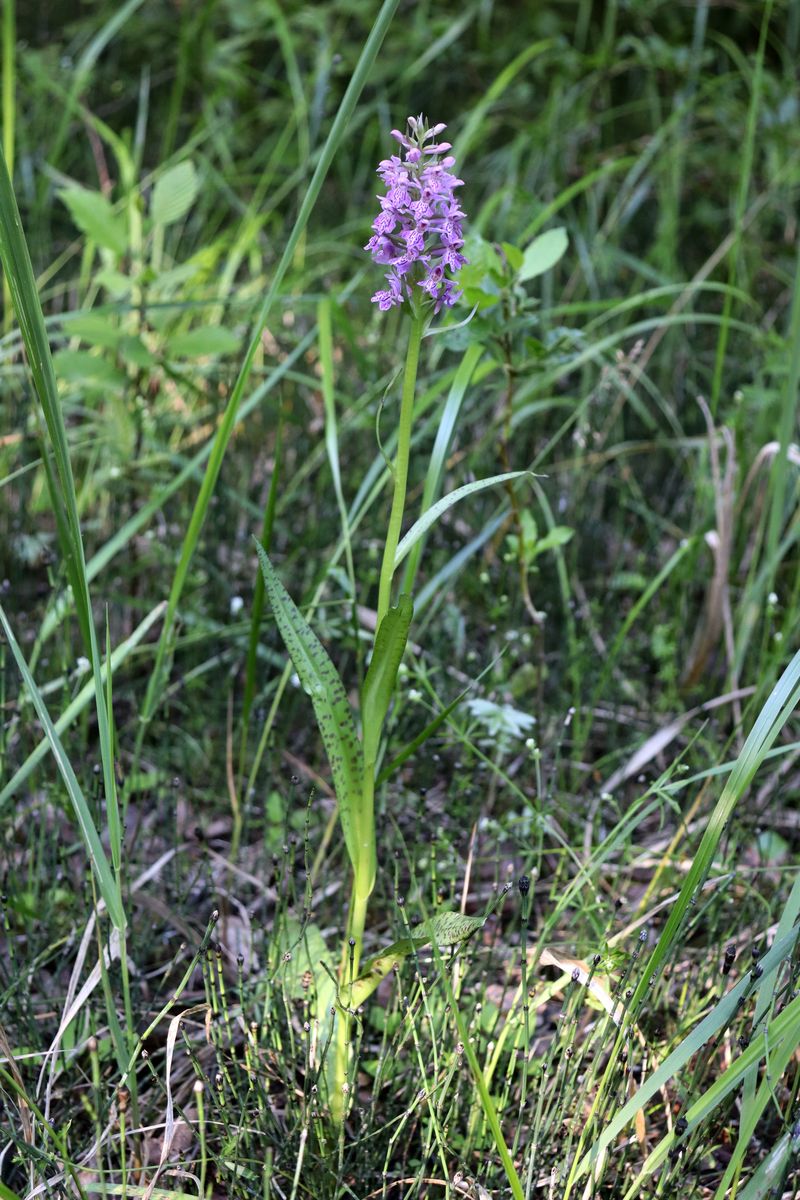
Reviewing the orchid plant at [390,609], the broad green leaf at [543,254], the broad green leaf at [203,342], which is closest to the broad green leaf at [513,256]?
the broad green leaf at [543,254]

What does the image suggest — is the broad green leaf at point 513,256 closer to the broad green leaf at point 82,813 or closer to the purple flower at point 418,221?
the purple flower at point 418,221

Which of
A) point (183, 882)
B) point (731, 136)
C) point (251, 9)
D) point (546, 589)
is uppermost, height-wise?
point (251, 9)

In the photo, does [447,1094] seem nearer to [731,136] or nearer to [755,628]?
[755,628]

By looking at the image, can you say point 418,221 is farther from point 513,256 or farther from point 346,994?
point 346,994

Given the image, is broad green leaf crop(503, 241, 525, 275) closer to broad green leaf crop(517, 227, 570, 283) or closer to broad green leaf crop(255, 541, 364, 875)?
broad green leaf crop(517, 227, 570, 283)

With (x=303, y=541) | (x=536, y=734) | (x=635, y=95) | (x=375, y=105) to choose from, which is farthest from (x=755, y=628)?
(x=635, y=95)

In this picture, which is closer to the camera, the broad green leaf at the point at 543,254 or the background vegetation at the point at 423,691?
the background vegetation at the point at 423,691
